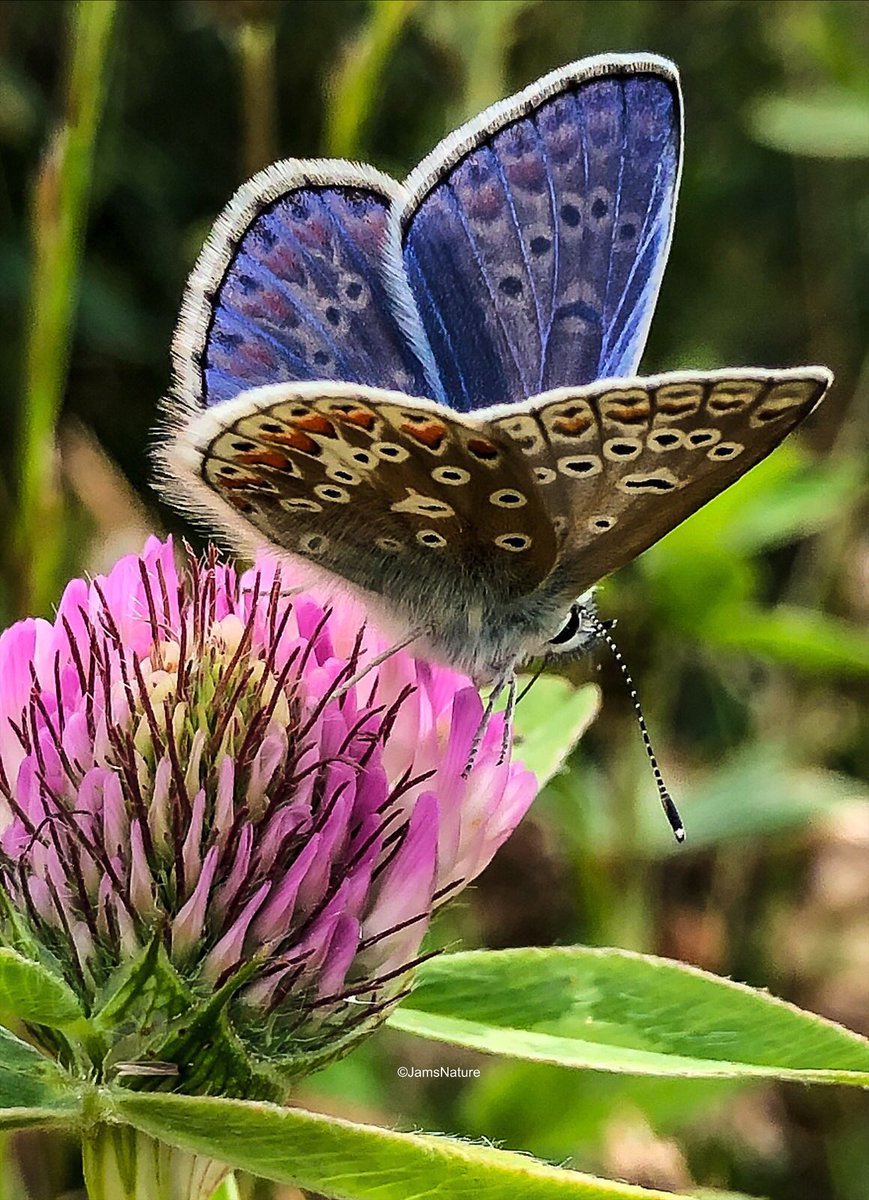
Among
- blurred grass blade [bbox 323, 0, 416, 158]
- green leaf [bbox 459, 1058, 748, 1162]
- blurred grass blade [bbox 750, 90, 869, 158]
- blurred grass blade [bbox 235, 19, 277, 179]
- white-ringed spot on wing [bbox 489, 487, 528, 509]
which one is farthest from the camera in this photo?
blurred grass blade [bbox 750, 90, 869, 158]

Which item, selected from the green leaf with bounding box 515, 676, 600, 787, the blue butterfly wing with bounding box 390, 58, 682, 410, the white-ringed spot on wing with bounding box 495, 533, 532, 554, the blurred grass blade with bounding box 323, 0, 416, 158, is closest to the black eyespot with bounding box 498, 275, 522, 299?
the blue butterfly wing with bounding box 390, 58, 682, 410

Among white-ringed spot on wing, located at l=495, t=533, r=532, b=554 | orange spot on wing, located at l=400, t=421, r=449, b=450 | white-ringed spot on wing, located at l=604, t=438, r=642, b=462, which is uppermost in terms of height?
orange spot on wing, located at l=400, t=421, r=449, b=450

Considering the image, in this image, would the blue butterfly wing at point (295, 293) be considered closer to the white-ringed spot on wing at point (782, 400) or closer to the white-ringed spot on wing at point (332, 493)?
the white-ringed spot on wing at point (332, 493)

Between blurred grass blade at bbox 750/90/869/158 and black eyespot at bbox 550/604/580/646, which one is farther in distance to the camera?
blurred grass blade at bbox 750/90/869/158

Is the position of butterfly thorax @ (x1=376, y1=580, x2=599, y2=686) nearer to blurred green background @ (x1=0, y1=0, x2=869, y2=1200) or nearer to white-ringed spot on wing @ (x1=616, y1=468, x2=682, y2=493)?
white-ringed spot on wing @ (x1=616, y1=468, x2=682, y2=493)

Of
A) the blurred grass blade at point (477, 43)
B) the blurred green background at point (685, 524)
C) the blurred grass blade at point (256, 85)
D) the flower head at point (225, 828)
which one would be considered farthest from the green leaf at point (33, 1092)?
the blurred grass blade at point (477, 43)

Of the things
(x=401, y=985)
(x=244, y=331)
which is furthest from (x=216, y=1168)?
(x=244, y=331)

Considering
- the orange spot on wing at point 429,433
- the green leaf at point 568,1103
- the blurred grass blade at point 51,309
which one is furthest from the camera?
the green leaf at point 568,1103

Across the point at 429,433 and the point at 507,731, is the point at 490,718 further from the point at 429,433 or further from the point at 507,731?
the point at 429,433

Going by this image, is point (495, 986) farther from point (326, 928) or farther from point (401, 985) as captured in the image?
point (326, 928)
